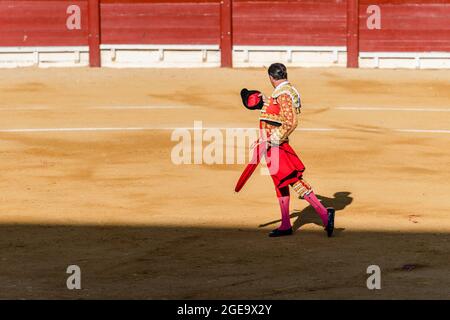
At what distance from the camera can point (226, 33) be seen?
80.0 ft

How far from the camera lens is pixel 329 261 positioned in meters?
8.16

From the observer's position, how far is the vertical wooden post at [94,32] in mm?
24703

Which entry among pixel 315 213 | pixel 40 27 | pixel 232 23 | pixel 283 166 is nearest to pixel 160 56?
pixel 232 23

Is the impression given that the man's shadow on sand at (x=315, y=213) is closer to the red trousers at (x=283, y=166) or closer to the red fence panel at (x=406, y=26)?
the red trousers at (x=283, y=166)

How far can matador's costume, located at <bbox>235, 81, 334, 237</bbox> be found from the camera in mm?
8695

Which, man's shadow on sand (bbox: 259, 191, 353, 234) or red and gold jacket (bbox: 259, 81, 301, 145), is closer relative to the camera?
red and gold jacket (bbox: 259, 81, 301, 145)

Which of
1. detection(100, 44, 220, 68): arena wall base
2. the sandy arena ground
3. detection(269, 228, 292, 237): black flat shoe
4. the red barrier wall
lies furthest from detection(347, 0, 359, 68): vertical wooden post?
detection(269, 228, 292, 237): black flat shoe

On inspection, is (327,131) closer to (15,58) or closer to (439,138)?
(439,138)

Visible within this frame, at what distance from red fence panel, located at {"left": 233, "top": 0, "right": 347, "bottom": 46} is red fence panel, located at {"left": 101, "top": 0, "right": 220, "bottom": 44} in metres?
0.58

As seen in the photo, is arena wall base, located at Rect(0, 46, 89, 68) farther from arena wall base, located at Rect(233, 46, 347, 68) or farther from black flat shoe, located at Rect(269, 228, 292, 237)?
black flat shoe, located at Rect(269, 228, 292, 237)

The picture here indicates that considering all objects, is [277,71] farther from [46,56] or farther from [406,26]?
[46,56]

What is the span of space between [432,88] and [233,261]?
13.2 metres

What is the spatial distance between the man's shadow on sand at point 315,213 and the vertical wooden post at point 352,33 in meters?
13.1

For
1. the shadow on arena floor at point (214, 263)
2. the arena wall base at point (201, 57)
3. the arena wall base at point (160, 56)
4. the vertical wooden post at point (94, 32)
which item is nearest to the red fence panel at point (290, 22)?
the arena wall base at point (201, 57)
